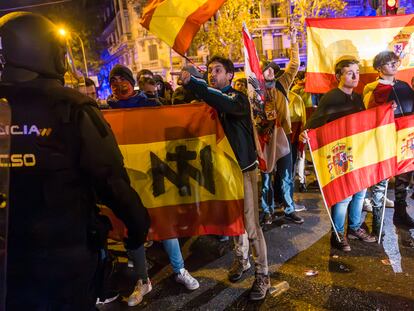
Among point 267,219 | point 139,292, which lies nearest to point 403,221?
point 267,219

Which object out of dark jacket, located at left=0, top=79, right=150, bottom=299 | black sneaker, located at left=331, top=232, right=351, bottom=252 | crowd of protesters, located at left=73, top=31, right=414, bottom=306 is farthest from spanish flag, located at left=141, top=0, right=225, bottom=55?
black sneaker, located at left=331, top=232, right=351, bottom=252

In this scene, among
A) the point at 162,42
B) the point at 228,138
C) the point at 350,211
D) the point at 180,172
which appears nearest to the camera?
the point at 228,138

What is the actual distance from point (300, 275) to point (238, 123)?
1.78 metres

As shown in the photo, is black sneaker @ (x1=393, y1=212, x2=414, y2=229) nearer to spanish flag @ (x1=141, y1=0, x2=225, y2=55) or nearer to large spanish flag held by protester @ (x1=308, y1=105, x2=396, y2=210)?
large spanish flag held by protester @ (x1=308, y1=105, x2=396, y2=210)

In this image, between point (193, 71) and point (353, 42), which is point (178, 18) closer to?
point (193, 71)

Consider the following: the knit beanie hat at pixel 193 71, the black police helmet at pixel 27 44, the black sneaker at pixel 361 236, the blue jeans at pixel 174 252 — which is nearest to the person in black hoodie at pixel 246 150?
the knit beanie hat at pixel 193 71

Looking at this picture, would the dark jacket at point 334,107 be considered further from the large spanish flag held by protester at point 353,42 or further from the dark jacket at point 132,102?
the dark jacket at point 132,102

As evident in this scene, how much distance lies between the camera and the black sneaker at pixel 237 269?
12.7 ft

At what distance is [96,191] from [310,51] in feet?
14.0

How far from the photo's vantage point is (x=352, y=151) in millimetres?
4148

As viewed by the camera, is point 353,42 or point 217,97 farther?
point 353,42

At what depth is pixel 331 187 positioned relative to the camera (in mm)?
4102

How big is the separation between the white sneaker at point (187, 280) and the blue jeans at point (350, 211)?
1.81 m

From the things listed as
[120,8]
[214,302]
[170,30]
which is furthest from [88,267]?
[120,8]
